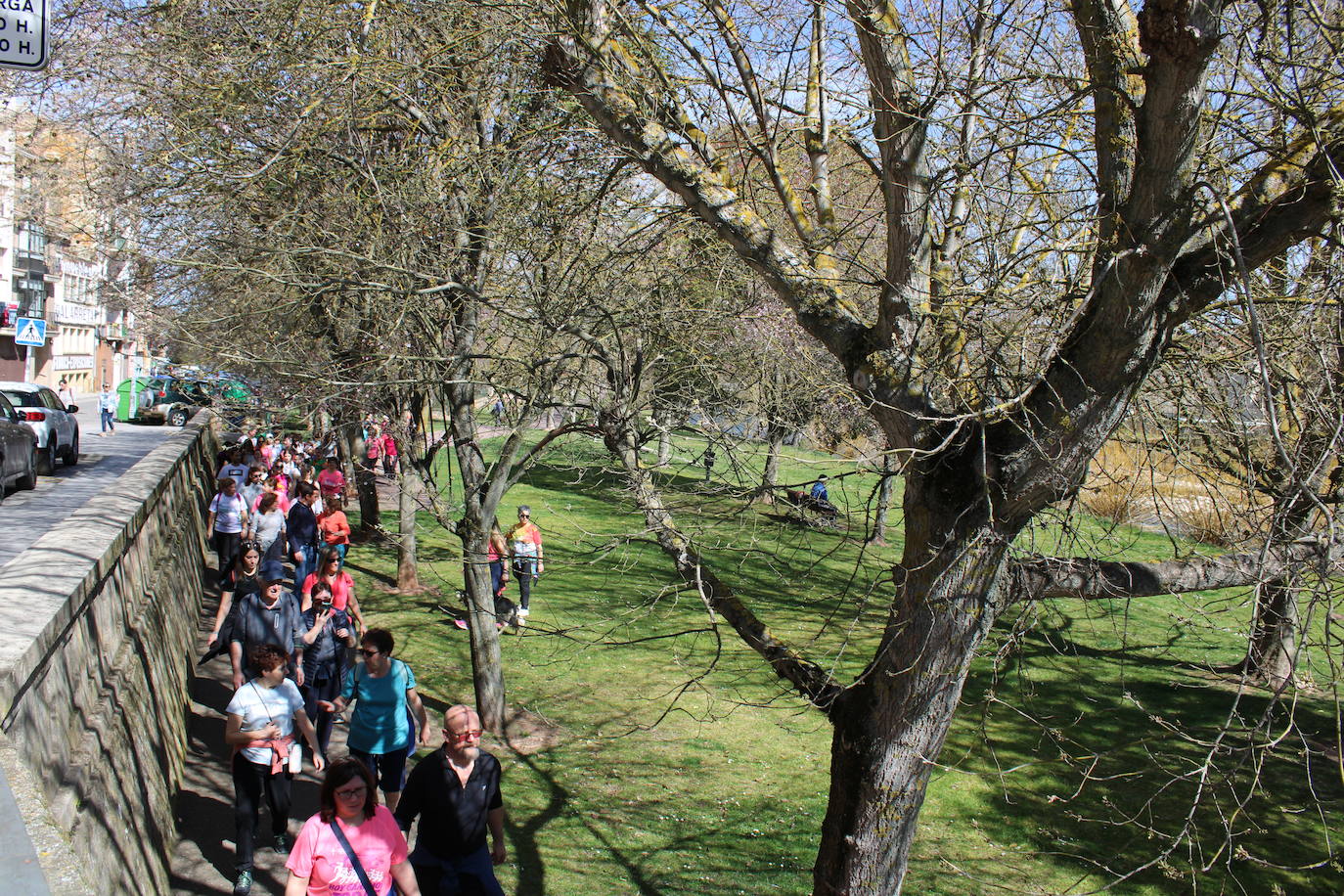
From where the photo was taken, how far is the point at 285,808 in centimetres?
662

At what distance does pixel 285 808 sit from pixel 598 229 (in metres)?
5.45

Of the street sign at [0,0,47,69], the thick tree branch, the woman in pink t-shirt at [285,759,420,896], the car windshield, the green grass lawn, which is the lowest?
the green grass lawn

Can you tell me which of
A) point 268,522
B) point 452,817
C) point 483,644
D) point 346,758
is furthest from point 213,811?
point 268,522

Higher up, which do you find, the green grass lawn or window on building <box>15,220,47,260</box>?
window on building <box>15,220,47,260</box>

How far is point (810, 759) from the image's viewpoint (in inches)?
422

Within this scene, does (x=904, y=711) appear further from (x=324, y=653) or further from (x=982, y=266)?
(x=324, y=653)

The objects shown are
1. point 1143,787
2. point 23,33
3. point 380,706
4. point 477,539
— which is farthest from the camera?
point 1143,787

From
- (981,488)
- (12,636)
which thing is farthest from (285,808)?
(981,488)

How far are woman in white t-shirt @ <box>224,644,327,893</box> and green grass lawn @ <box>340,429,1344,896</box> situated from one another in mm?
1592

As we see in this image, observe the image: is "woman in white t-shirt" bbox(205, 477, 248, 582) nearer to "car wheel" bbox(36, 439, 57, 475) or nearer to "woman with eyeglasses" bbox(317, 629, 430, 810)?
"woman with eyeglasses" bbox(317, 629, 430, 810)

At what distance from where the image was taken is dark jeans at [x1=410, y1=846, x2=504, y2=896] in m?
5.32

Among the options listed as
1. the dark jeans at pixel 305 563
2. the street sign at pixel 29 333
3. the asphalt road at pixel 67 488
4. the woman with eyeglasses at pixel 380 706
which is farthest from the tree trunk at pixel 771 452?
the street sign at pixel 29 333

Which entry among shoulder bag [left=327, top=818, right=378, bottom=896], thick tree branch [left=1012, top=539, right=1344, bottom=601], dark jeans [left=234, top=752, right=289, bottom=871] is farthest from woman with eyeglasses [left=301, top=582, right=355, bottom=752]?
thick tree branch [left=1012, top=539, right=1344, bottom=601]

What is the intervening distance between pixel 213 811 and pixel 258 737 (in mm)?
1576
